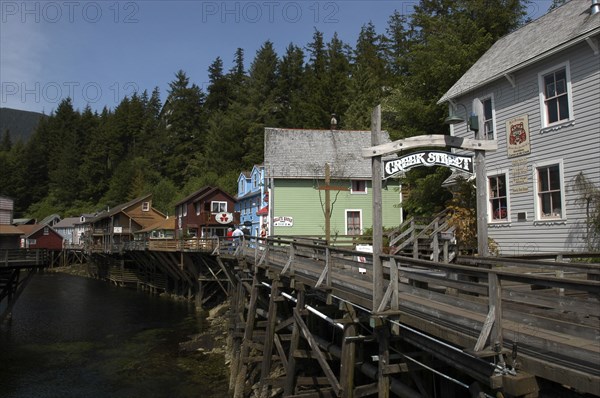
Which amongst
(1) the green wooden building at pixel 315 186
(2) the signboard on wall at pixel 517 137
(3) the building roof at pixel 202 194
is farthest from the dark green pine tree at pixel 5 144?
(2) the signboard on wall at pixel 517 137

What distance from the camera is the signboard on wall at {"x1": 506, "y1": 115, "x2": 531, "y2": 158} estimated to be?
14.7 m

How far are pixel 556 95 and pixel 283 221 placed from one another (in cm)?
1843

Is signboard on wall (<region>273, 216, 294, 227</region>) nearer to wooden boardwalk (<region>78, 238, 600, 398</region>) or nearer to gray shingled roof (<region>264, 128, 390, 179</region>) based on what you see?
gray shingled roof (<region>264, 128, 390, 179</region>)

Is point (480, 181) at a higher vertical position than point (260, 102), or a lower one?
lower

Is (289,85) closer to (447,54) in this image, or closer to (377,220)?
(447,54)

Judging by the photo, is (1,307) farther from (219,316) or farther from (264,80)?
(264,80)

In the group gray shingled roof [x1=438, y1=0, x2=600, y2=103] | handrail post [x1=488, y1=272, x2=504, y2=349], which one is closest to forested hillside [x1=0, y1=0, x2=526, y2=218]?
gray shingled roof [x1=438, y1=0, x2=600, y2=103]

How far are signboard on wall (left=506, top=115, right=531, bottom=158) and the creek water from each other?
12.5 meters

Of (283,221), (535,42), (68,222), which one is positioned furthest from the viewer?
(68,222)

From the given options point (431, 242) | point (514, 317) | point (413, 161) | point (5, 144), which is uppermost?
point (5, 144)

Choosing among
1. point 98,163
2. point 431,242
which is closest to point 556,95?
point 431,242

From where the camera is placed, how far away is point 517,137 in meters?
15.1

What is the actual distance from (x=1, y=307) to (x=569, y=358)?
3923 centimetres

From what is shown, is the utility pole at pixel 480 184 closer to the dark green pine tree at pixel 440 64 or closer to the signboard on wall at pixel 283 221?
the dark green pine tree at pixel 440 64
